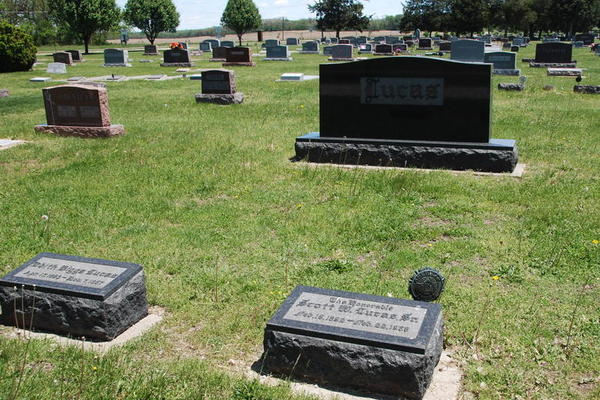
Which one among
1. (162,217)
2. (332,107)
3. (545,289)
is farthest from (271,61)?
(545,289)

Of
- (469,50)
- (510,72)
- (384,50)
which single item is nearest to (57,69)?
(469,50)

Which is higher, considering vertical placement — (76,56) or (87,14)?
(87,14)

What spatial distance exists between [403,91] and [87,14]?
1738 inches

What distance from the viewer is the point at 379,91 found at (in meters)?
10.0

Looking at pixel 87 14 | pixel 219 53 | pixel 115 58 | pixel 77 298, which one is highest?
pixel 87 14

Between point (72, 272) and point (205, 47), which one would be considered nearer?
point (72, 272)

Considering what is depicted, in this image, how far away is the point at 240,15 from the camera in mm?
63125

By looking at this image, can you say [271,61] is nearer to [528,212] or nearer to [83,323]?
[528,212]

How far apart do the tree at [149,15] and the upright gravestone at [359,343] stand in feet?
187

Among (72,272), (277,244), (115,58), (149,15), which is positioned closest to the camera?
(72,272)

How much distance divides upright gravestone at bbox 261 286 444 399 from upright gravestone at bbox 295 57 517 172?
5.80m

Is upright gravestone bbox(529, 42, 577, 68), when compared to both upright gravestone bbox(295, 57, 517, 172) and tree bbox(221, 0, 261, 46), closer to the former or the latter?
upright gravestone bbox(295, 57, 517, 172)

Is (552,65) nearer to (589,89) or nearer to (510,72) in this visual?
(510,72)

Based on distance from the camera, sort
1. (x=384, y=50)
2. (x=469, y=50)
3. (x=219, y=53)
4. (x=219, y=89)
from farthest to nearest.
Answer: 1. (x=384, y=50)
2. (x=219, y=53)
3. (x=469, y=50)
4. (x=219, y=89)
